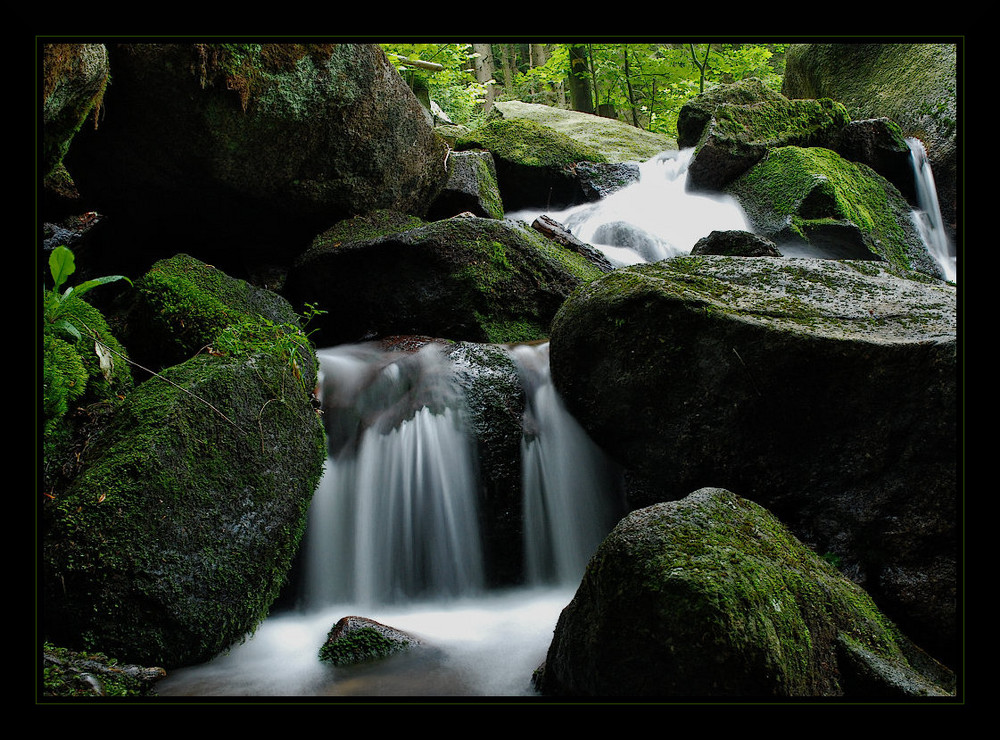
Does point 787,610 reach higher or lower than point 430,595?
higher

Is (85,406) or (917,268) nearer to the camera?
(85,406)

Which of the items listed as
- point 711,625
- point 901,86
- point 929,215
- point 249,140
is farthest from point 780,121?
point 711,625

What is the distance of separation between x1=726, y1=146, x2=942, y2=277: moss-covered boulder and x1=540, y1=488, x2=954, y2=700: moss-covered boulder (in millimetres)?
5894

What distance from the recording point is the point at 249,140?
16.8 ft

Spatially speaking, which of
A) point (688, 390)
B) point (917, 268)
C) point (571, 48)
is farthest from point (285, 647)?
point (571, 48)

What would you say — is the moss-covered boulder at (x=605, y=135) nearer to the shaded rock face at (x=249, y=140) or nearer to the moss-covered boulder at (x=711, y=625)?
the shaded rock face at (x=249, y=140)

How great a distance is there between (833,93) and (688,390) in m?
10.8

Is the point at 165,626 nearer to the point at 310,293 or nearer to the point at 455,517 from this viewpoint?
the point at 455,517

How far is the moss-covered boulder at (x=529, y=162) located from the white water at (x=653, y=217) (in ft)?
0.68

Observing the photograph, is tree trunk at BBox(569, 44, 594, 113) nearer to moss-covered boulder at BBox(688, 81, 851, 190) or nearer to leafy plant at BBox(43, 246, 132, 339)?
moss-covered boulder at BBox(688, 81, 851, 190)

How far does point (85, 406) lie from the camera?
3156mm

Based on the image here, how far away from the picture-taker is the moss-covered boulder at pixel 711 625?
1.93 metres

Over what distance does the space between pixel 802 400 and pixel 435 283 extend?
315 centimetres

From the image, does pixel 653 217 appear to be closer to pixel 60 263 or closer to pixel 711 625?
pixel 60 263
